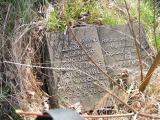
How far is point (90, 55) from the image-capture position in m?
4.12

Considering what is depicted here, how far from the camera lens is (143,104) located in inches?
151

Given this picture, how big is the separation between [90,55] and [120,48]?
1.12ft

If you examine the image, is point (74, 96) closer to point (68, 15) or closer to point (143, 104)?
point (143, 104)

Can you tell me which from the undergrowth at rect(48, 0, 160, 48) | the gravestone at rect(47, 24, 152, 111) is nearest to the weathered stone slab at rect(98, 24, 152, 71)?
A: the gravestone at rect(47, 24, 152, 111)

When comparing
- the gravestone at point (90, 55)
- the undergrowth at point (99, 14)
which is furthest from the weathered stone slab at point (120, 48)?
the undergrowth at point (99, 14)

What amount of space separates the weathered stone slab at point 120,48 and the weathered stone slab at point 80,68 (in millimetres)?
81

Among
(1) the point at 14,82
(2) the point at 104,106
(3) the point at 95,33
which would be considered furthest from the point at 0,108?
(3) the point at 95,33

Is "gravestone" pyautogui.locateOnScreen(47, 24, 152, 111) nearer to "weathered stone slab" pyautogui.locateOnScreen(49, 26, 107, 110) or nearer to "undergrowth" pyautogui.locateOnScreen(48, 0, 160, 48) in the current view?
"weathered stone slab" pyautogui.locateOnScreen(49, 26, 107, 110)

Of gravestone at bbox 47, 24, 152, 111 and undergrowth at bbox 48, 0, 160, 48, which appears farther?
undergrowth at bbox 48, 0, 160, 48

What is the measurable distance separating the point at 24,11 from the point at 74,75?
75 centimetres

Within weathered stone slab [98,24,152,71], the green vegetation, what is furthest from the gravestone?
the green vegetation

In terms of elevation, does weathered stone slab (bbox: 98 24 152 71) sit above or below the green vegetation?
below

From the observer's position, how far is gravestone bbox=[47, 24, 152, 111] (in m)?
3.91

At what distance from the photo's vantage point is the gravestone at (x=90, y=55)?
391 centimetres
